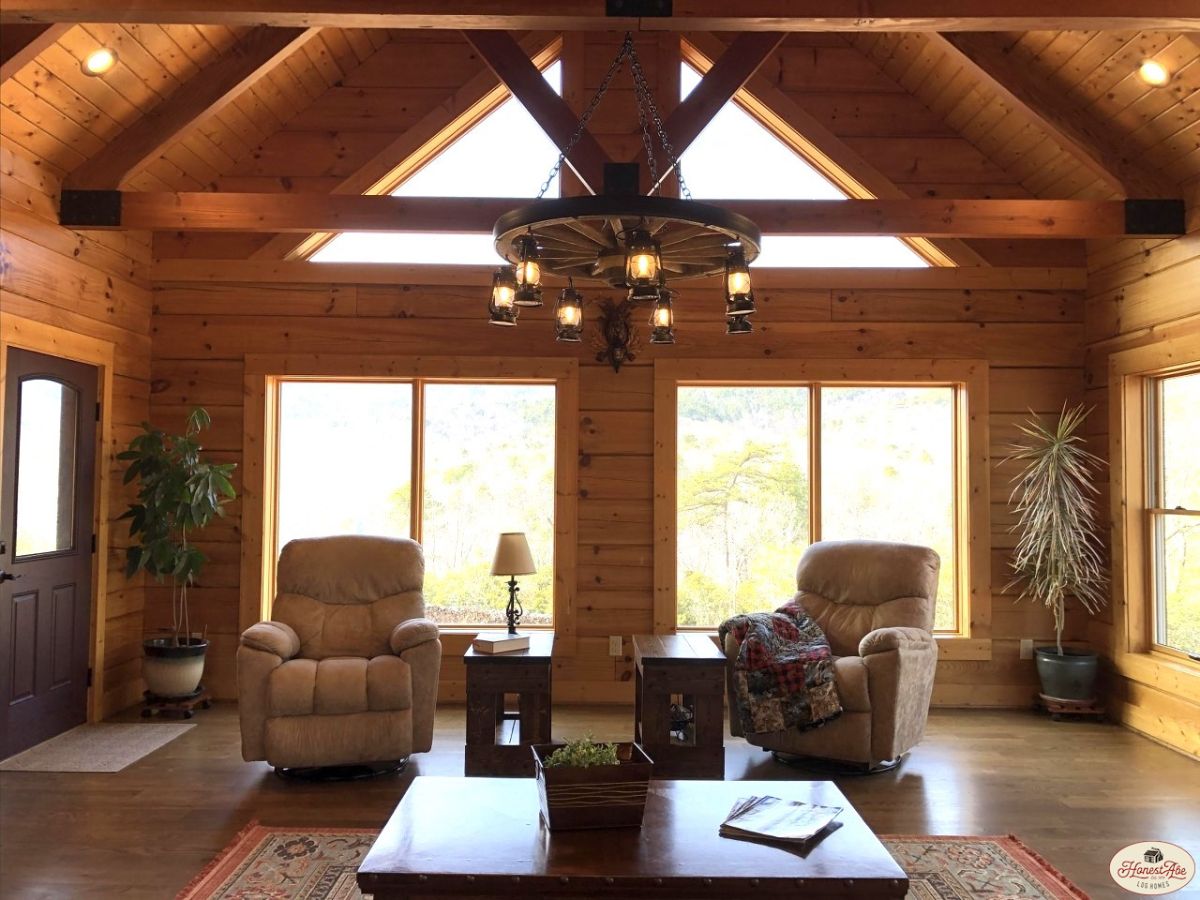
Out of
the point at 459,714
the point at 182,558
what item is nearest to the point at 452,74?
the point at 182,558

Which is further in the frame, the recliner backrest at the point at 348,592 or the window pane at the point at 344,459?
the window pane at the point at 344,459

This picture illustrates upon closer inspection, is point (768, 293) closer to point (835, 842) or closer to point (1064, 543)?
point (1064, 543)

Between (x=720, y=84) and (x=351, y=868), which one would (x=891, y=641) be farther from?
(x=720, y=84)

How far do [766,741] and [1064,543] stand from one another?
2.25m

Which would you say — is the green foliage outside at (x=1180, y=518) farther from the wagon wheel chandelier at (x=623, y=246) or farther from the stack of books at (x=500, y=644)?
the stack of books at (x=500, y=644)

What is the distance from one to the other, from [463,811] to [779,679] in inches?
82.0

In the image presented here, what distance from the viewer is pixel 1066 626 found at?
571cm

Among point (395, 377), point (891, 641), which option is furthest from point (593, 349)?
point (891, 641)

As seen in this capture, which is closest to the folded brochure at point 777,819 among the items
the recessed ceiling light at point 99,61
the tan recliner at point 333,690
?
the tan recliner at point 333,690

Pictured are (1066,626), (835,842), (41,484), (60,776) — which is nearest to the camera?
(835,842)

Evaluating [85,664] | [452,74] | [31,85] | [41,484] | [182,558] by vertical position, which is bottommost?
[85,664]

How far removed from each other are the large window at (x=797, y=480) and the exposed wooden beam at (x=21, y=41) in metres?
3.72

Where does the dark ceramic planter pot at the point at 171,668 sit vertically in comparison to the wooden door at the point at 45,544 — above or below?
below

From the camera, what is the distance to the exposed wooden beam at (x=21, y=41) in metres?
3.84
